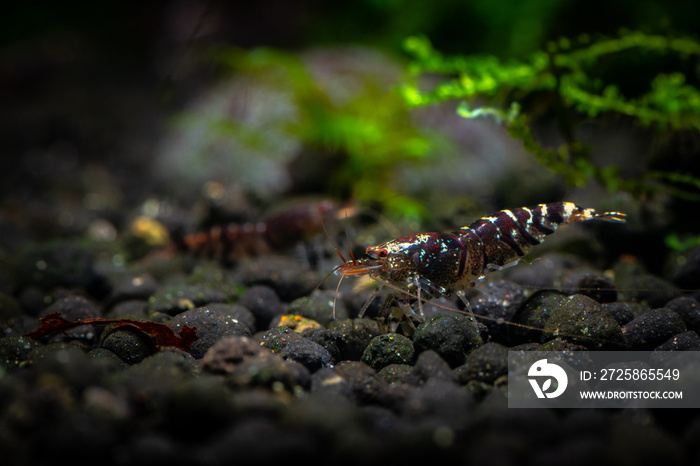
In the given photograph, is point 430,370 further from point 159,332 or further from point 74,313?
point 74,313

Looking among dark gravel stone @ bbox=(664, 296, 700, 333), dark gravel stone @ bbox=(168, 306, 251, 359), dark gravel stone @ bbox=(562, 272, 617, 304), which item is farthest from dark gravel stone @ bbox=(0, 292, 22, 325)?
dark gravel stone @ bbox=(664, 296, 700, 333)

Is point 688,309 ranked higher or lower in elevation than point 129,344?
higher

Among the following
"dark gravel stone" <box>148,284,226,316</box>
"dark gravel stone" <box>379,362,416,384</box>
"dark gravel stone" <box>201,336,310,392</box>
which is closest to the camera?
"dark gravel stone" <box>201,336,310,392</box>

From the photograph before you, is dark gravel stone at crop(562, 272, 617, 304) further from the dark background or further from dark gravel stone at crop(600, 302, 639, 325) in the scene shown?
the dark background

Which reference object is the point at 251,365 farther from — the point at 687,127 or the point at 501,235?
the point at 687,127

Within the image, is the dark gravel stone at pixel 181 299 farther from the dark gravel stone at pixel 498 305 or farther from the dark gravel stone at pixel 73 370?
the dark gravel stone at pixel 498 305

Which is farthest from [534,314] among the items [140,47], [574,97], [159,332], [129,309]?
[140,47]
